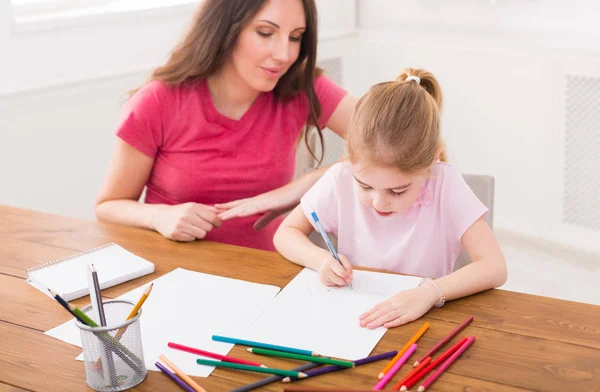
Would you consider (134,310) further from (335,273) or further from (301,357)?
(335,273)

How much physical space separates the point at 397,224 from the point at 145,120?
0.70 metres

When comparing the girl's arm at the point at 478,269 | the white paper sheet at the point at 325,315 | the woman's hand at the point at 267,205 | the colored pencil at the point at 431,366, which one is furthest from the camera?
the woman's hand at the point at 267,205

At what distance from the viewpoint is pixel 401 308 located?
1315mm

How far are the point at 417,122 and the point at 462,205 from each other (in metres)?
0.21

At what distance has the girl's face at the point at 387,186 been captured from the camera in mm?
1486

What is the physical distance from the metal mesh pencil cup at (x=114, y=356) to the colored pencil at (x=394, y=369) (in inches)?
13.8

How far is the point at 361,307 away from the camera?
1.37 metres

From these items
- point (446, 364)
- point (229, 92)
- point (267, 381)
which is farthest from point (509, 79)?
point (267, 381)

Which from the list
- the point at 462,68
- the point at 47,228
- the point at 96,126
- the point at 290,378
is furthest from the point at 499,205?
the point at 290,378

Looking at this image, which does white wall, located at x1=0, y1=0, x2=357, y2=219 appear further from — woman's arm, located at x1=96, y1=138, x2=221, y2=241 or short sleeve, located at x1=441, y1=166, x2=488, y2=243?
short sleeve, located at x1=441, y1=166, x2=488, y2=243

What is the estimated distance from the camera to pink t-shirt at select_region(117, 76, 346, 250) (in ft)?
6.52

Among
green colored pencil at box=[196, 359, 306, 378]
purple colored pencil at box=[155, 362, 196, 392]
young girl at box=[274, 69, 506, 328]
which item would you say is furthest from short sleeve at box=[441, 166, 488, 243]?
purple colored pencil at box=[155, 362, 196, 392]

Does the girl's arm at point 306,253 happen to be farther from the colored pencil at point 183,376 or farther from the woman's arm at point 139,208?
the colored pencil at point 183,376

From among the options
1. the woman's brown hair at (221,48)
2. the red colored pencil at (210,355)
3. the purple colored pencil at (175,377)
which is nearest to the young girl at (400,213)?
the red colored pencil at (210,355)
